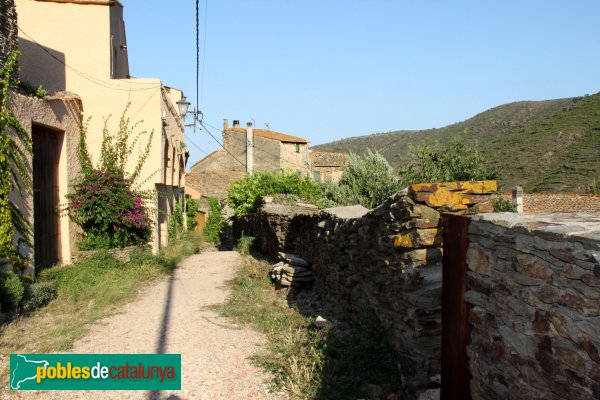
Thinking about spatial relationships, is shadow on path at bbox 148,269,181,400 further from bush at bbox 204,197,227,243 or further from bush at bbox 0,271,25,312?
bush at bbox 204,197,227,243

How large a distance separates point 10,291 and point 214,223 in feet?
63.9

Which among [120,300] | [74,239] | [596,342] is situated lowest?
[120,300]

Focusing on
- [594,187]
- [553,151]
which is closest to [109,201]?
[594,187]

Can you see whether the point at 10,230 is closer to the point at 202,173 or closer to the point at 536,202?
the point at 536,202

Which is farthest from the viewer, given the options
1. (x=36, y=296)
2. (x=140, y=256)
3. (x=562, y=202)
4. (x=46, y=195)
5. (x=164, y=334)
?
(x=562, y=202)

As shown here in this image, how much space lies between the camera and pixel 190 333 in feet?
21.8

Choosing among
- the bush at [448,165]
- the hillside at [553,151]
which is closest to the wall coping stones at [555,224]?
the bush at [448,165]

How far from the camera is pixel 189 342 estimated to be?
20.5 feet

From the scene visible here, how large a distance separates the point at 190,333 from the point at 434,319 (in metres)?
3.96

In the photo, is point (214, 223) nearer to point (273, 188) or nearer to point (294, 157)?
point (273, 188)

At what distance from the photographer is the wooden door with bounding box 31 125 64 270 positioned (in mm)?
9508

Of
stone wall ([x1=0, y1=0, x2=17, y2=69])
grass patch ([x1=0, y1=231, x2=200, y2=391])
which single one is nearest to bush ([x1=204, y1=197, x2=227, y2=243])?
grass patch ([x1=0, y1=231, x2=200, y2=391])

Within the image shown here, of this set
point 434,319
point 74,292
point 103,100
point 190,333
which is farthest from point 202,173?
point 434,319

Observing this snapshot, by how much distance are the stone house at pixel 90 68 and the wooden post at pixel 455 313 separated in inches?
419
